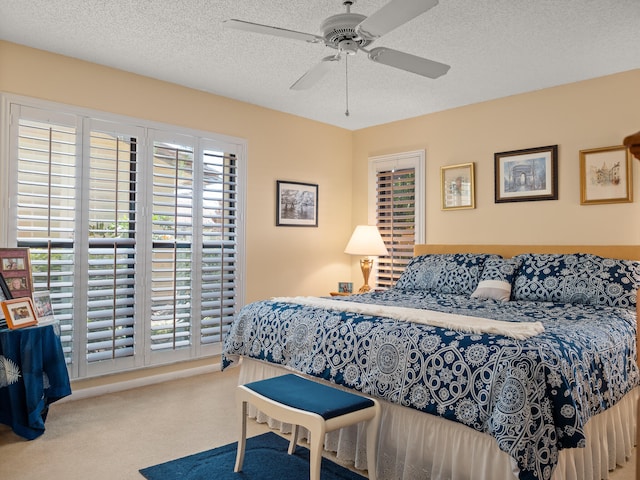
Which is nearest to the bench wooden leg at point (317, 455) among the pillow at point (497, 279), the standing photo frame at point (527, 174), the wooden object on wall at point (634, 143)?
the wooden object on wall at point (634, 143)

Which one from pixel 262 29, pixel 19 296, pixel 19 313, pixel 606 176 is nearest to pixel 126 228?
pixel 19 296

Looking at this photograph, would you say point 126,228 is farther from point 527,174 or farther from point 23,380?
point 527,174

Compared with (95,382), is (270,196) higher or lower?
higher

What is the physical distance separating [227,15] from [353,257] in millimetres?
3356

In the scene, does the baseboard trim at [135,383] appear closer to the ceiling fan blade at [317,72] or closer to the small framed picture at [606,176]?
the ceiling fan blade at [317,72]

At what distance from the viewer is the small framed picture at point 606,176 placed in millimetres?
3730

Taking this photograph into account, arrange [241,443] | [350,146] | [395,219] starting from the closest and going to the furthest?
[241,443], [395,219], [350,146]

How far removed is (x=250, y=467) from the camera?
257 cm

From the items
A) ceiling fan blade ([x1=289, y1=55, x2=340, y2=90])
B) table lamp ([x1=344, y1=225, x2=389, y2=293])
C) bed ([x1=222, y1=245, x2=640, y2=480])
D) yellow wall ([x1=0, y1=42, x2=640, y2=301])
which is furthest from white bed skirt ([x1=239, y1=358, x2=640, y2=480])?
table lamp ([x1=344, y1=225, x2=389, y2=293])

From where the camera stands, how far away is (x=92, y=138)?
3756 millimetres

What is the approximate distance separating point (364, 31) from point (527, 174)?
251 cm

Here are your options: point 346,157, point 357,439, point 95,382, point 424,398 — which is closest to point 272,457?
point 357,439

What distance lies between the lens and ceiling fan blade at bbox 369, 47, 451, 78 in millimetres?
2617

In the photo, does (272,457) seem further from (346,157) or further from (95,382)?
(346,157)
